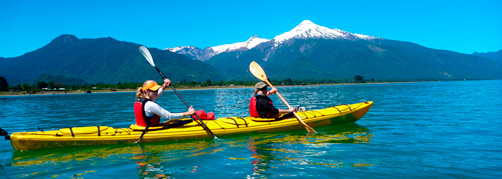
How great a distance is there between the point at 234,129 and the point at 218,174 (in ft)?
13.3

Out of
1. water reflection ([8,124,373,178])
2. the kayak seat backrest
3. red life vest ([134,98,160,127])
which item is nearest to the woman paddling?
red life vest ([134,98,160,127])

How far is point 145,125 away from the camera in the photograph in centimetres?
956

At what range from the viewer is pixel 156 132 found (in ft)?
31.7

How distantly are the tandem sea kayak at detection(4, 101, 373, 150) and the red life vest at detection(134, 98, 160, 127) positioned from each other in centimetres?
17

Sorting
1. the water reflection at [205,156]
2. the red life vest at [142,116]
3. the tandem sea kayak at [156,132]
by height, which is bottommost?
the water reflection at [205,156]

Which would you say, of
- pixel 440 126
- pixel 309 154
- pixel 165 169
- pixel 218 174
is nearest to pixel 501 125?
pixel 440 126

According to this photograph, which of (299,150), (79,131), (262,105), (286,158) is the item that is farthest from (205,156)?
(79,131)

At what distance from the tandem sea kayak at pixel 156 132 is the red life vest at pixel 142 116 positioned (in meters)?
0.17

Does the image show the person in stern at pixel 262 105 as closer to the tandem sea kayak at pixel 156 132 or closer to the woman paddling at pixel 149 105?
the tandem sea kayak at pixel 156 132

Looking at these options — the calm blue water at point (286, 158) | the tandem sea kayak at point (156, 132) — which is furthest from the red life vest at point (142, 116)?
the calm blue water at point (286, 158)

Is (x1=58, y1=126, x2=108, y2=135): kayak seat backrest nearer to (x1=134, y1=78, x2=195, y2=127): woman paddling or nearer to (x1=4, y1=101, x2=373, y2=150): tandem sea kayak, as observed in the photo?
(x1=4, y1=101, x2=373, y2=150): tandem sea kayak

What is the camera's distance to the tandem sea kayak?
880 centimetres

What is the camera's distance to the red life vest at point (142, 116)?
29.2 ft

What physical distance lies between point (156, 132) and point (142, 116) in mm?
708
